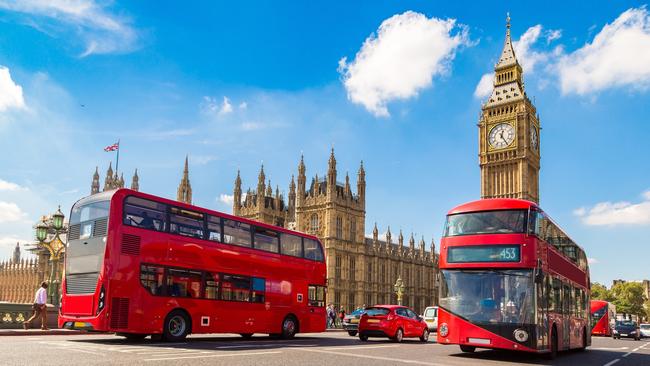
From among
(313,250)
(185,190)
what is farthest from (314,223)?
(313,250)

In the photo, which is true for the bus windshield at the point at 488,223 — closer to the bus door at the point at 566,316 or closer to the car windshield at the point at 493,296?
the car windshield at the point at 493,296

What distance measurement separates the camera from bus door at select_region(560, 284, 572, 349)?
55.1ft

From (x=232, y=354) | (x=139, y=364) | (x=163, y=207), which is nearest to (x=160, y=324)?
(x=163, y=207)

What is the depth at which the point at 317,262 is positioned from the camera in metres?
21.9

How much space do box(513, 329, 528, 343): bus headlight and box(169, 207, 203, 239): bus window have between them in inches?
364

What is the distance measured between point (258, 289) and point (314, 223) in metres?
47.4

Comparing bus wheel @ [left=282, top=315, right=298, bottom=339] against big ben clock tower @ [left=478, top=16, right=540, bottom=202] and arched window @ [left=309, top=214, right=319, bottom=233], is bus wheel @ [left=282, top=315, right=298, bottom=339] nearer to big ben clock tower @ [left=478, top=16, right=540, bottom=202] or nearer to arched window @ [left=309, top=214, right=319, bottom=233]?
arched window @ [left=309, top=214, right=319, bottom=233]

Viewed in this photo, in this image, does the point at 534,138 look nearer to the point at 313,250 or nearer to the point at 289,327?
the point at 313,250

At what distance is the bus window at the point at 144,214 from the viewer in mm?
15094

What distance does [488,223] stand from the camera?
47.8 ft

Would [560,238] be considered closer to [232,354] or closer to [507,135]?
[232,354]

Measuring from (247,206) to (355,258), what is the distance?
17268 mm

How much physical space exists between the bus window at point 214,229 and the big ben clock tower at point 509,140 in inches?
2526

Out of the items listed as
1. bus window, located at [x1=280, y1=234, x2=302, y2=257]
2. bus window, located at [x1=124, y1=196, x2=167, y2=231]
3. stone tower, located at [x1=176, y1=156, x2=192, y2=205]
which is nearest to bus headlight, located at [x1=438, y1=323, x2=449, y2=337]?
bus window, located at [x1=280, y1=234, x2=302, y2=257]
